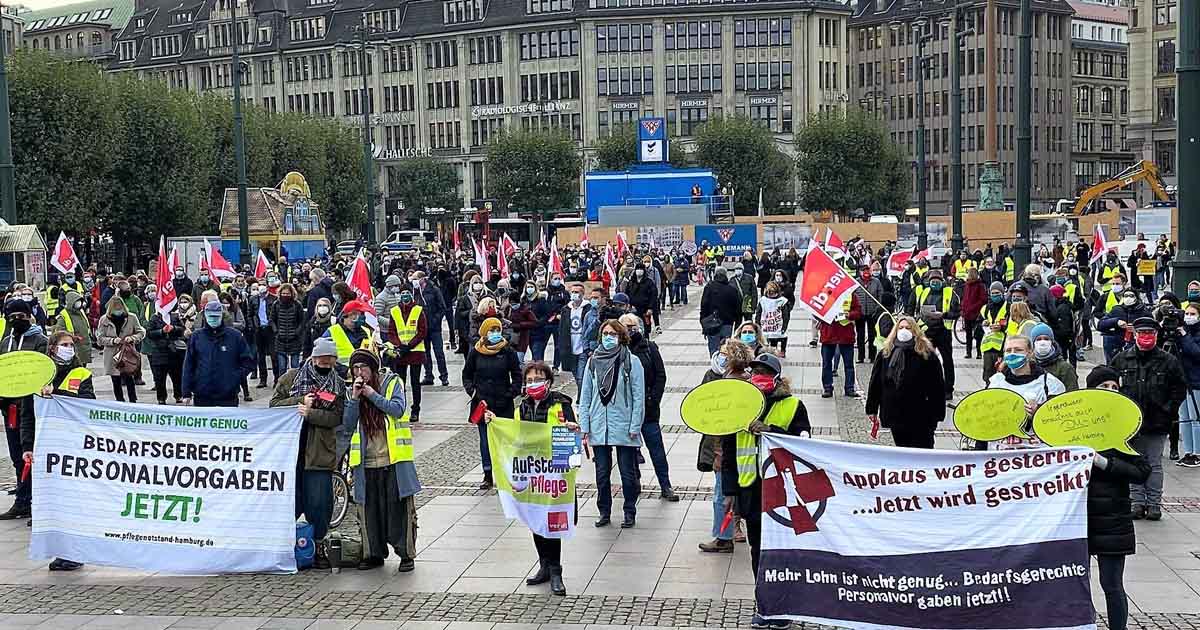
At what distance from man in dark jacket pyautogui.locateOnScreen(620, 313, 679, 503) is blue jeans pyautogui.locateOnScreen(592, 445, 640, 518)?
533 mm

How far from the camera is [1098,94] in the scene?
115500 millimetres

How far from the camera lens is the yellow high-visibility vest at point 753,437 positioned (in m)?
8.82

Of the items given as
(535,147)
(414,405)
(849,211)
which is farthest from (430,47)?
(414,405)

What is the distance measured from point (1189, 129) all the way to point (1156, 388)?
3755 millimetres

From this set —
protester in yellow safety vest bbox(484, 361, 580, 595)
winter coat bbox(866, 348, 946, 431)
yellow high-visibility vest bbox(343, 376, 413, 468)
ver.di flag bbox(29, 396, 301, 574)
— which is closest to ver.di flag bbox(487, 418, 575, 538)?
protester in yellow safety vest bbox(484, 361, 580, 595)

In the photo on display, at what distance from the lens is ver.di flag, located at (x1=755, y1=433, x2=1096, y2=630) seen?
24.4 ft

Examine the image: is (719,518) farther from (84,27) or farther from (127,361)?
(84,27)

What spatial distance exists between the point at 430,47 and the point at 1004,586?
10378cm

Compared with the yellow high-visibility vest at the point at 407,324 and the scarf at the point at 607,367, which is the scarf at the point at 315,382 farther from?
the yellow high-visibility vest at the point at 407,324

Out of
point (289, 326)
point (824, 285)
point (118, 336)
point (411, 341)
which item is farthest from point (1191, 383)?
point (118, 336)

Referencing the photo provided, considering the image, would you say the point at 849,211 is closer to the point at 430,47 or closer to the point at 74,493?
the point at 430,47

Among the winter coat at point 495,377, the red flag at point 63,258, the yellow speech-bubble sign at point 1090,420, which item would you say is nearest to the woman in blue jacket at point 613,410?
the winter coat at point 495,377

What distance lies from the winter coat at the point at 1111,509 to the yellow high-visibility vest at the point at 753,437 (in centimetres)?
205

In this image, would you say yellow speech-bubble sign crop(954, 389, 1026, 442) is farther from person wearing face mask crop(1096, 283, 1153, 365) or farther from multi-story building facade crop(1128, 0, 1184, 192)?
multi-story building facade crop(1128, 0, 1184, 192)
